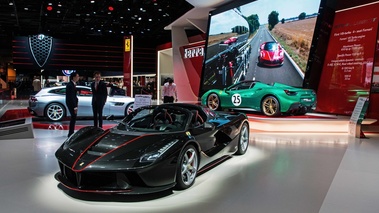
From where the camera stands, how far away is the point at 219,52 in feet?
34.9

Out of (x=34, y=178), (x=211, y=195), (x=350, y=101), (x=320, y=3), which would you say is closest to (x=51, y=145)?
(x=34, y=178)

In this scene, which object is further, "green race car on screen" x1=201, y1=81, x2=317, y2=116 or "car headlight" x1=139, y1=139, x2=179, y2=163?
"green race car on screen" x1=201, y1=81, x2=317, y2=116

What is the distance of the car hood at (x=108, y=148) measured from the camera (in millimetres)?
2883

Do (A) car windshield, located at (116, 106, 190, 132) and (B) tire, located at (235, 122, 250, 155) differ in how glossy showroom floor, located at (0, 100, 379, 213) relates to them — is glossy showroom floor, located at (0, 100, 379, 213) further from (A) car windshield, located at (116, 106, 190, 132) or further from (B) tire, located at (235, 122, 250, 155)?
(A) car windshield, located at (116, 106, 190, 132)

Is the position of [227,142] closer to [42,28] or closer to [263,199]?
A: [263,199]

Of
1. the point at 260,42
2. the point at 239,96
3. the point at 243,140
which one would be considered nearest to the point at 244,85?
the point at 239,96

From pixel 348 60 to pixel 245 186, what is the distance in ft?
21.7

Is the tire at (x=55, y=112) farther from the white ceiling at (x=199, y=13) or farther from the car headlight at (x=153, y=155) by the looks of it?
the car headlight at (x=153, y=155)

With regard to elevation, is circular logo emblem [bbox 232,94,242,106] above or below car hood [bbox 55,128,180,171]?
above

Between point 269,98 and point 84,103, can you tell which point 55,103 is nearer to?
point 84,103

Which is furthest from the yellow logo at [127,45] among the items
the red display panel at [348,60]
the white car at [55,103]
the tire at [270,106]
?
the red display panel at [348,60]

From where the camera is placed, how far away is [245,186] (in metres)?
3.44

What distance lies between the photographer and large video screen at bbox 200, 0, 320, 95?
783 centimetres

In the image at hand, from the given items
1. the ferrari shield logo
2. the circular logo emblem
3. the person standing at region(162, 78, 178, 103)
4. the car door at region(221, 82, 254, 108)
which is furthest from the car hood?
the ferrari shield logo
